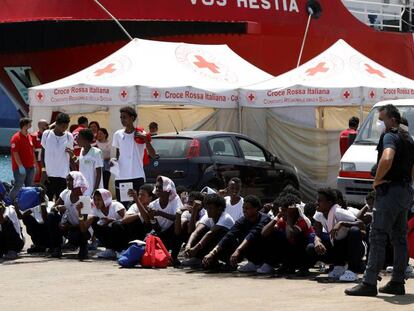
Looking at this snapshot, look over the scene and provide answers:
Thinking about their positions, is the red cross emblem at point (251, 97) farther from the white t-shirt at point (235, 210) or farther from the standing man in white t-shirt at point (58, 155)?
the white t-shirt at point (235, 210)

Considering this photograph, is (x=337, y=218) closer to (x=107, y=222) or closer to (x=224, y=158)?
(x=107, y=222)

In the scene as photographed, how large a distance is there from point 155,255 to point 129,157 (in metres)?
2.08

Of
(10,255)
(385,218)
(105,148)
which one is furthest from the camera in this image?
(105,148)

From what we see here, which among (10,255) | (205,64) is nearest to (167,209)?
(10,255)

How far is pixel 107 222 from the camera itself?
488 inches

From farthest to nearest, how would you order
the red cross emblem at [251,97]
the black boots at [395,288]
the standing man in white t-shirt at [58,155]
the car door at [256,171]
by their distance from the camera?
the red cross emblem at [251,97], the car door at [256,171], the standing man in white t-shirt at [58,155], the black boots at [395,288]

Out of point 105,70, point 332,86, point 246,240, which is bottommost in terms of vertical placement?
point 246,240

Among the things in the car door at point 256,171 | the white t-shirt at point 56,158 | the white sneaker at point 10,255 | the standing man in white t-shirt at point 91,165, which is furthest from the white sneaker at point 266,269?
the car door at point 256,171

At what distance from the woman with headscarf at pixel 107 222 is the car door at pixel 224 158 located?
455 cm

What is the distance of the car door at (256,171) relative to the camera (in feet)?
58.3

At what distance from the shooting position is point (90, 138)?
44.7 ft

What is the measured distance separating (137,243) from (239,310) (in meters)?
3.22

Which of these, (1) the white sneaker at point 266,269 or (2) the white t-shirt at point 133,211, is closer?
(1) the white sneaker at point 266,269

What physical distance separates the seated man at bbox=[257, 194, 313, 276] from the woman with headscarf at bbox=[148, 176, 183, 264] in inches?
54.3
